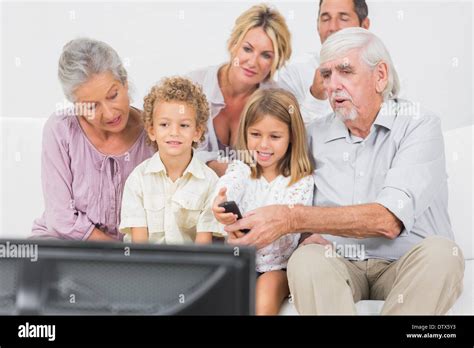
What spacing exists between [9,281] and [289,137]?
1.97 meters

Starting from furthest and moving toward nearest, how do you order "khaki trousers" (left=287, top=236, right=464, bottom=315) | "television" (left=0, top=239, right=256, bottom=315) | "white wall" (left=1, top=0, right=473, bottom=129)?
"white wall" (left=1, top=0, right=473, bottom=129), "khaki trousers" (left=287, top=236, right=464, bottom=315), "television" (left=0, top=239, right=256, bottom=315)

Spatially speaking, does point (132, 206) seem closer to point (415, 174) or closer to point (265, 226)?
point (265, 226)

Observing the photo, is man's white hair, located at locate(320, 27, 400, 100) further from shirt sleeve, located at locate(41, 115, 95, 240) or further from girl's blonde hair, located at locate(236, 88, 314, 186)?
shirt sleeve, located at locate(41, 115, 95, 240)

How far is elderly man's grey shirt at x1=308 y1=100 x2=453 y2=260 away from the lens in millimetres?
2555

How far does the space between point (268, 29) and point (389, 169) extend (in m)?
0.65

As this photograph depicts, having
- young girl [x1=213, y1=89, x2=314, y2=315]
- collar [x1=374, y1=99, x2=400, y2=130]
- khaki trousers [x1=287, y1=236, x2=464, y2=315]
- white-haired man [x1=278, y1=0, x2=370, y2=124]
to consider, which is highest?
white-haired man [x1=278, y1=0, x2=370, y2=124]

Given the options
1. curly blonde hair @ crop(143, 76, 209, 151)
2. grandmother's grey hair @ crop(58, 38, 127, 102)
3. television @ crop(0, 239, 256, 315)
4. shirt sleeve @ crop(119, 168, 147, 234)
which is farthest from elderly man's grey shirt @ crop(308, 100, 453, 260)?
television @ crop(0, 239, 256, 315)

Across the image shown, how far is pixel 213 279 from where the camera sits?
26.2 inches

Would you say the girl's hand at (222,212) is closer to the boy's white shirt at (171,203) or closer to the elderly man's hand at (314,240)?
the boy's white shirt at (171,203)

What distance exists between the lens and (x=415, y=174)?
2549 mm

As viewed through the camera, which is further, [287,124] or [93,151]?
[93,151]

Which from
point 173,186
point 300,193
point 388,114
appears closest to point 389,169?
point 388,114
